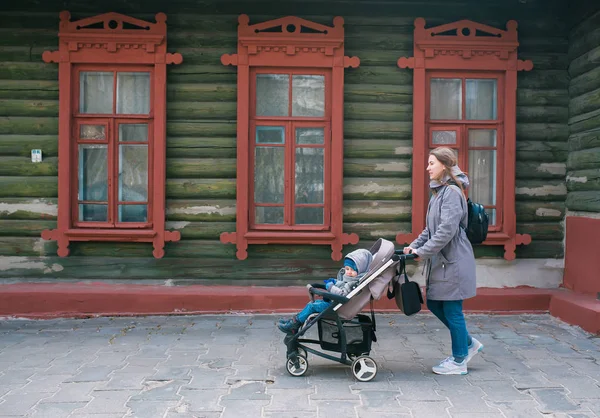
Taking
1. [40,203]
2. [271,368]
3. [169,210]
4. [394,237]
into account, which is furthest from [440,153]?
[40,203]

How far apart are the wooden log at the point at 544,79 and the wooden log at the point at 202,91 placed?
3.44 metres

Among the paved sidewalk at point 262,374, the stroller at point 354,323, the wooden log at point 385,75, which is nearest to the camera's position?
the paved sidewalk at point 262,374

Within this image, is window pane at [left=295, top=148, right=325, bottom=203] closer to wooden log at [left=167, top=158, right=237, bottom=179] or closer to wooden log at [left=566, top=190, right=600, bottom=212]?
wooden log at [left=167, top=158, right=237, bottom=179]

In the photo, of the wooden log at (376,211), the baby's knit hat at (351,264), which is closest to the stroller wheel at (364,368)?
the baby's knit hat at (351,264)

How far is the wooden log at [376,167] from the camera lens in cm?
744

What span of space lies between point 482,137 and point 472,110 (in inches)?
13.5

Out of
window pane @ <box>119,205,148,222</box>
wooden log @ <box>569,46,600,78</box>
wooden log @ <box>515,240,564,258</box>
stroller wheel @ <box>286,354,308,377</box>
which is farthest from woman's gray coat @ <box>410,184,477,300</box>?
window pane @ <box>119,205,148,222</box>

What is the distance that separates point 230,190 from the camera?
7.43 meters

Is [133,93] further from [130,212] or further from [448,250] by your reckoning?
[448,250]

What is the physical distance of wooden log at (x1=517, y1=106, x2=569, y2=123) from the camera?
7.51 meters

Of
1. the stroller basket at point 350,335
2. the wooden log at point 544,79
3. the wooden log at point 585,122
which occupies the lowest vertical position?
the stroller basket at point 350,335

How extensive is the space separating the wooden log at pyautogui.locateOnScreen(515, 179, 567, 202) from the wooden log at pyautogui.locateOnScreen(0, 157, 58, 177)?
5538mm

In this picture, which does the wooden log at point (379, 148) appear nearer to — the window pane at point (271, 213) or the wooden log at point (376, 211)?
the wooden log at point (376, 211)

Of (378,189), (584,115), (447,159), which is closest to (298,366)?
(447,159)
